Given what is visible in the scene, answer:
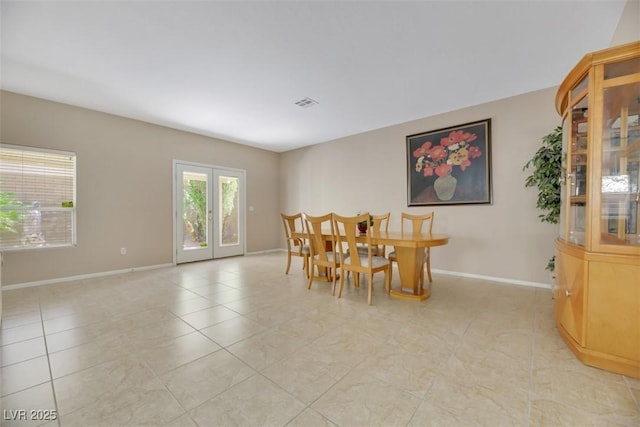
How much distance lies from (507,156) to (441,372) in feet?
11.1

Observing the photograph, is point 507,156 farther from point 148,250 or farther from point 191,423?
point 148,250

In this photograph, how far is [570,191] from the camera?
213cm

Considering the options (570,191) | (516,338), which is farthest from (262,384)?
(570,191)

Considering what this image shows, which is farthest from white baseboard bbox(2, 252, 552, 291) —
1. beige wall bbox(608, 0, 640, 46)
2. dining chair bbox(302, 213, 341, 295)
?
beige wall bbox(608, 0, 640, 46)

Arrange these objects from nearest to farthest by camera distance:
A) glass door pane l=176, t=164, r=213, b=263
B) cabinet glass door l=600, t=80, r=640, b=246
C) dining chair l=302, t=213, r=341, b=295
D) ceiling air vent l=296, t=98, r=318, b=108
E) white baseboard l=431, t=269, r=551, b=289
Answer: cabinet glass door l=600, t=80, r=640, b=246 → dining chair l=302, t=213, r=341, b=295 → white baseboard l=431, t=269, r=551, b=289 → ceiling air vent l=296, t=98, r=318, b=108 → glass door pane l=176, t=164, r=213, b=263

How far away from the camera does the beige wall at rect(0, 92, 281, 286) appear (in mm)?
3633

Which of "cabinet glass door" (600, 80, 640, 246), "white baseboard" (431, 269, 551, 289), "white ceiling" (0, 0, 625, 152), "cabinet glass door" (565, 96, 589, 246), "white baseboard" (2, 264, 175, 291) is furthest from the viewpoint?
"white baseboard" (2, 264, 175, 291)

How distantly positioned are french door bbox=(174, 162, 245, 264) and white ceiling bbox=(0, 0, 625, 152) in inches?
64.0

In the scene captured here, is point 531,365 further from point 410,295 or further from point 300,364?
point 300,364

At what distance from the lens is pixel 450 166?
418cm

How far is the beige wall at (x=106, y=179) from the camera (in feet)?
11.9

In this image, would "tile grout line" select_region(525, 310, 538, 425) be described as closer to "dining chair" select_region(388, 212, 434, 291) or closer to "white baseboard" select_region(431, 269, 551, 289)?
"dining chair" select_region(388, 212, 434, 291)

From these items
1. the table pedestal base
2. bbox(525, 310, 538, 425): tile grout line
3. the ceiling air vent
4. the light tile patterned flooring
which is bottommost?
the light tile patterned flooring

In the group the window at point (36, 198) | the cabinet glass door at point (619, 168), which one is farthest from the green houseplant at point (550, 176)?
the window at point (36, 198)
